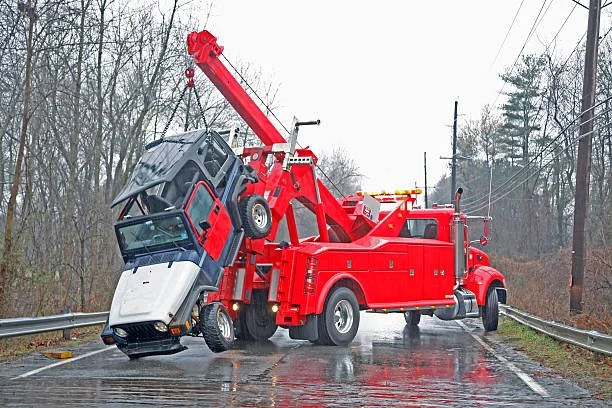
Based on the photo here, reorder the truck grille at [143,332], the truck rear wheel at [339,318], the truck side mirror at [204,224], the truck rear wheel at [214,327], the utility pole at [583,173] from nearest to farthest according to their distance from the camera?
the truck grille at [143,332]
the truck rear wheel at [214,327]
the truck side mirror at [204,224]
the truck rear wheel at [339,318]
the utility pole at [583,173]

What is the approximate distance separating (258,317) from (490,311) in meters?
6.67

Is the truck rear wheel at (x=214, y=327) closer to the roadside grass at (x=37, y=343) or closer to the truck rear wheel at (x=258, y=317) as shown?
the truck rear wheel at (x=258, y=317)

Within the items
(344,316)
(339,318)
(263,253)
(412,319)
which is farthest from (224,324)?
(412,319)

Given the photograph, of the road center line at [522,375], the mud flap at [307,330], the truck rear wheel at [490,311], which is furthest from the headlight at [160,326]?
the truck rear wheel at [490,311]

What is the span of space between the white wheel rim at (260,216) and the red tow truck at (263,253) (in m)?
0.02

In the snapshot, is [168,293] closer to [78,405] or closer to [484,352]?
[78,405]

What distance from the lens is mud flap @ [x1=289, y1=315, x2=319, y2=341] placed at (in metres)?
14.6

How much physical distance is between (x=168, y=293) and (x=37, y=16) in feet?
27.9

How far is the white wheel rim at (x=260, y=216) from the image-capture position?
13.9 meters

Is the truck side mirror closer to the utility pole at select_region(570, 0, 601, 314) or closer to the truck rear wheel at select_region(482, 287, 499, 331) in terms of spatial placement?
the truck rear wheel at select_region(482, 287, 499, 331)

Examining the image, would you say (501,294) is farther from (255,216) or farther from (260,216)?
(255,216)

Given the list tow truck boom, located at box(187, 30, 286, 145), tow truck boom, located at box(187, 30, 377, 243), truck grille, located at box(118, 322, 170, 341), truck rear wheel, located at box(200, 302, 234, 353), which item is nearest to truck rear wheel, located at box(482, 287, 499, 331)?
tow truck boom, located at box(187, 30, 377, 243)

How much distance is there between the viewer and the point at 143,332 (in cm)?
1202

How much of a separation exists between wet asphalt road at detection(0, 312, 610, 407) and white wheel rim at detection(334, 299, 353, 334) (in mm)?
437
